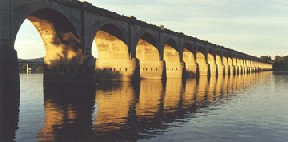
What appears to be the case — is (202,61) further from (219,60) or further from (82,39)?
(82,39)

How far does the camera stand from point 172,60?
4018 inches

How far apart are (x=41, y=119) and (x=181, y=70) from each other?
253ft

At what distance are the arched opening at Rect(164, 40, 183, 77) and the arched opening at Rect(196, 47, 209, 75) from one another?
2423 centimetres

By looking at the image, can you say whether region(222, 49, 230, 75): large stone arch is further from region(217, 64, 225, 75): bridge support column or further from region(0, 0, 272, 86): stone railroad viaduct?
region(0, 0, 272, 86): stone railroad viaduct

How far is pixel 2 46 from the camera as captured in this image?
34.4m

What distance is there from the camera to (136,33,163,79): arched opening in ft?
283


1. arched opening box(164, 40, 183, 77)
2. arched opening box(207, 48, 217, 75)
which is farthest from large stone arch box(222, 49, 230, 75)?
arched opening box(164, 40, 183, 77)

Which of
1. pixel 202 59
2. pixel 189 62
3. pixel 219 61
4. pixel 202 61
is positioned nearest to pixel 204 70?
pixel 202 61

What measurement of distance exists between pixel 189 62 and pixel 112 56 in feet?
154

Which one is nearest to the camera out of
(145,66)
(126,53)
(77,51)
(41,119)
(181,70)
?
(41,119)

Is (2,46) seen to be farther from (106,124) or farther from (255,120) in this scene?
→ (255,120)

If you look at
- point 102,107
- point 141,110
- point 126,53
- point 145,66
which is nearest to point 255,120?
point 141,110

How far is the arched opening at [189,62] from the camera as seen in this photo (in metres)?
112

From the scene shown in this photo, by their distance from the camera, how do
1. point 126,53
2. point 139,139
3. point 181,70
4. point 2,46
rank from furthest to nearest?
point 181,70 → point 126,53 → point 2,46 → point 139,139
